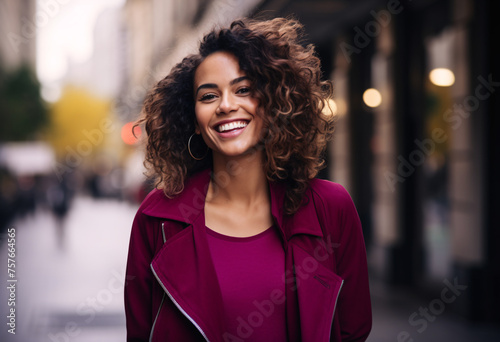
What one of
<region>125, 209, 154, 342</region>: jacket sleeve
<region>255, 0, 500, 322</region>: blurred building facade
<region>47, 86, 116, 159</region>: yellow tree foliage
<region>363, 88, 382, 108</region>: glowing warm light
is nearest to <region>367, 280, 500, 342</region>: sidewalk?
<region>255, 0, 500, 322</region>: blurred building facade

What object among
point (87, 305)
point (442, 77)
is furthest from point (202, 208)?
point (442, 77)

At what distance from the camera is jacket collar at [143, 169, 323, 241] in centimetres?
231

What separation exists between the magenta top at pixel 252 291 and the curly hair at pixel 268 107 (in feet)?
0.80

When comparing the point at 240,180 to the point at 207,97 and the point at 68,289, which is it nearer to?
the point at 207,97

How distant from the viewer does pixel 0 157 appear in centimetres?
2131

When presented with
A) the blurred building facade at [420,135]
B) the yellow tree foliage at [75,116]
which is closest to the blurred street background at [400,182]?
the blurred building facade at [420,135]

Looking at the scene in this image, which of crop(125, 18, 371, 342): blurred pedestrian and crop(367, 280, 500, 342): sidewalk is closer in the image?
crop(125, 18, 371, 342): blurred pedestrian

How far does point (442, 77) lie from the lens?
328 inches

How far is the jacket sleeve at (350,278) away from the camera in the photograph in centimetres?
234

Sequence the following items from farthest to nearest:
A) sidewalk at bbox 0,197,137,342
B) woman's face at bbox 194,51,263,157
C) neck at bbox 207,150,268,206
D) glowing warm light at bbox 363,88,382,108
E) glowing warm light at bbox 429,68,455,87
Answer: glowing warm light at bbox 363,88,382,108
glowing warm light at bbox 429,68,455,87
sidewalk at bbox 0,197,137,342
neck at bbox 207,150,268,206
woman's face at bbox 194,51,263,157

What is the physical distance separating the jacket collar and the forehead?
0.47 m

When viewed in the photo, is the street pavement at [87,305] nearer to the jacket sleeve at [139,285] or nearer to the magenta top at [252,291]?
the jacket sleeve at [139,285]

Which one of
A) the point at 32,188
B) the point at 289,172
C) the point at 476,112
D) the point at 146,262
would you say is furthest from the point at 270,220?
the point at 32,188

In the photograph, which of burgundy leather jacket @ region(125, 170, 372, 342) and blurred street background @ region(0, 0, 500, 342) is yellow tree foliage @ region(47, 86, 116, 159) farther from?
burgundy leather jacket @ region(125, 170, 372, 342)
